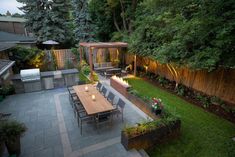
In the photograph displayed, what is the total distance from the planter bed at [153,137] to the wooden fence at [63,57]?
1129 centimetres

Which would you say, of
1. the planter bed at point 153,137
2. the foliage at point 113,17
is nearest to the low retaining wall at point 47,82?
the planter bed at point 153,137

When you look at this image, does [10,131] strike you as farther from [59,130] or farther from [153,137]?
[153,137]

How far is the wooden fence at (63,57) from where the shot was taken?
1392 centimetres

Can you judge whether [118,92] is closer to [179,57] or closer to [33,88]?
[179,57]

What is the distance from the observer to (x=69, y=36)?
1836 cm

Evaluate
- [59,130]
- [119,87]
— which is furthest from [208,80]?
[59,130]

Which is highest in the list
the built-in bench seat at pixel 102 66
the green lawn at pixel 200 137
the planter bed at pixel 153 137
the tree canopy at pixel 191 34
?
the tree canopy at pixel 191 34

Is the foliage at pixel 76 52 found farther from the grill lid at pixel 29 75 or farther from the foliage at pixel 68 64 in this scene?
the grill lid at pixel 29 75

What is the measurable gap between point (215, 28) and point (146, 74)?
6325 millimetres

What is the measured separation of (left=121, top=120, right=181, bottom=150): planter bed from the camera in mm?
4423

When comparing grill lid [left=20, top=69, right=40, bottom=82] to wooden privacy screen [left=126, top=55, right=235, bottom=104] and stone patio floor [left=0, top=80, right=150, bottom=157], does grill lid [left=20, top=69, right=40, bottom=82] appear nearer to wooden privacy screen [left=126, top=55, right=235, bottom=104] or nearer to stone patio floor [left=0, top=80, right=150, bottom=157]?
stone patio floor [left=0, top=80, right=150, bottom=157]

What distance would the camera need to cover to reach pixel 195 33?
6590mm

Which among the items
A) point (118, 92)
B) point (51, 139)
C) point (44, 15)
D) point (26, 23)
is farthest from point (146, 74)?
point (26, 23)

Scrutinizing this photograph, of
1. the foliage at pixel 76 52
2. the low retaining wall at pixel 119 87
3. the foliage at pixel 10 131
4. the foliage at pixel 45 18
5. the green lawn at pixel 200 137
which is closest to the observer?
the foliage at pixel 10 131
